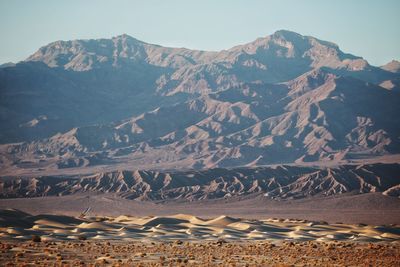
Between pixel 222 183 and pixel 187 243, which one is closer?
pixel 187 243

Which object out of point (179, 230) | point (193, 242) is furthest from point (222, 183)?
point (193, 242)

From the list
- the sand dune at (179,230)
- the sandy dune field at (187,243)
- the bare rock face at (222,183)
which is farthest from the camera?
the bare rock face at (222,183)

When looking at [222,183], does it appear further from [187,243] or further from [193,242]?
[187,243]

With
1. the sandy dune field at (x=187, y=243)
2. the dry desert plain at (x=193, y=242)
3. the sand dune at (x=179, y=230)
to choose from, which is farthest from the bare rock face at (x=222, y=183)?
the sandy dune field at (x=187, y=243)

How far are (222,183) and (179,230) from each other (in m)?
77.8

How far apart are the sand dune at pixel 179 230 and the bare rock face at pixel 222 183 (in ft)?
193

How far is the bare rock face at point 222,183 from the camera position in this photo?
130 m

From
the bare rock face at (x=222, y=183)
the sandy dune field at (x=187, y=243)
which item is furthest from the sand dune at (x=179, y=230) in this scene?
the bare rock face at (x=222, y=183)

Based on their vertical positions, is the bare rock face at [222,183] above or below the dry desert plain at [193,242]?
above

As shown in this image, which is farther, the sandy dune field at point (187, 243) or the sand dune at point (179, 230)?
the sand dune at point (179, 230)

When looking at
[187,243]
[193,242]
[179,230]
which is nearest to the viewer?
[187,243]

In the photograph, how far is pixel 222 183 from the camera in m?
139

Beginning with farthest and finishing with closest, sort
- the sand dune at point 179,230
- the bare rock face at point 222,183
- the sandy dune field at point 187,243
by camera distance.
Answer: the bare rock face at point 222,183 < the sand dune at point 179,230 < the sandy dune field at point 187,243

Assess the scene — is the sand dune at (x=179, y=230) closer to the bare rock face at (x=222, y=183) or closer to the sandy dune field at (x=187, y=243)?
the sandy dune field at (x=187, y=243)
